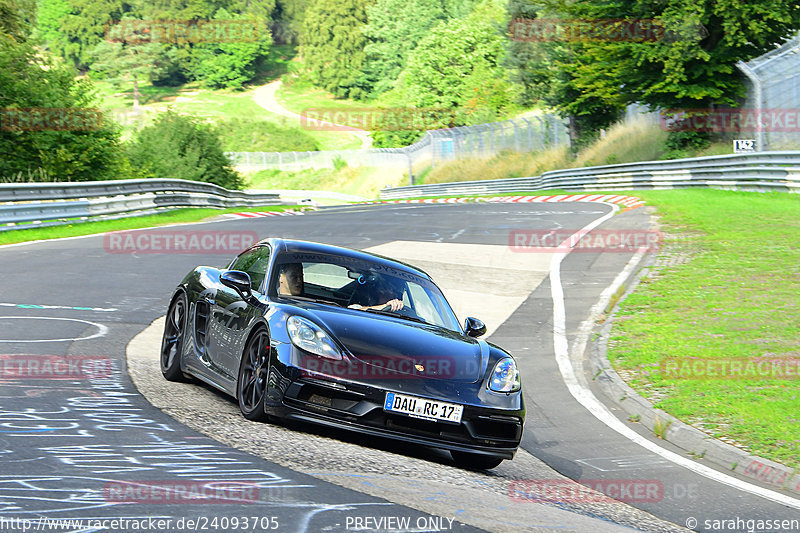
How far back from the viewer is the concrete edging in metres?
7.14

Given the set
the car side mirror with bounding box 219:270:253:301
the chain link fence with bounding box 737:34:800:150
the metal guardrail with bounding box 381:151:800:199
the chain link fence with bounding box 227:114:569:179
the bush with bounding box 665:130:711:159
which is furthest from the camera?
the chain link fence with bounding box 227:114:569:179

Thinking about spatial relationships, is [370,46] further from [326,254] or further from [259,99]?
[326,254]

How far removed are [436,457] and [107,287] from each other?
9.03 metres

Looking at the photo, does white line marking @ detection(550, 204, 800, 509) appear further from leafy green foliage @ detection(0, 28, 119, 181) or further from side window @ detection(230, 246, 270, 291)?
leafy green foliage @ detection(0, 28, 119, 181)

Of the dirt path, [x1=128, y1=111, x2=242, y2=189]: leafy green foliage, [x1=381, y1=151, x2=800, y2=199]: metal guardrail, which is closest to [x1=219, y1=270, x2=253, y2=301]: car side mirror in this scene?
[x1=381, y1=151, x2=800, y2=199]: metal guardrail

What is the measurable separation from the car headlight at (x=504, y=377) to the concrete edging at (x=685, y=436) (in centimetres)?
172

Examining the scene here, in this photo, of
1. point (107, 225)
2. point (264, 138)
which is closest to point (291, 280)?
point (107, 225)

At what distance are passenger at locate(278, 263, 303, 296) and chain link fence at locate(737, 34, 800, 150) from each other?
3130 cm

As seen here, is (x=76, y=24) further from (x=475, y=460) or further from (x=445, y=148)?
(x=475, y=460)

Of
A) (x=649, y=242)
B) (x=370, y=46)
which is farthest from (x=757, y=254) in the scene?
(x=370, y=46)

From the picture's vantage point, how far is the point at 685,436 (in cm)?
Answer: 825

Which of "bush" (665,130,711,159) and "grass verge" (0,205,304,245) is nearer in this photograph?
"grass verge" (0,205,304,245)

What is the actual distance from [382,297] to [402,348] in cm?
115

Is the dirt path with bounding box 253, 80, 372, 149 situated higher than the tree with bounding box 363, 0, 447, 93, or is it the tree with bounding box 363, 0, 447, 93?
the tree with bounding box 363, 0, 447, 93
